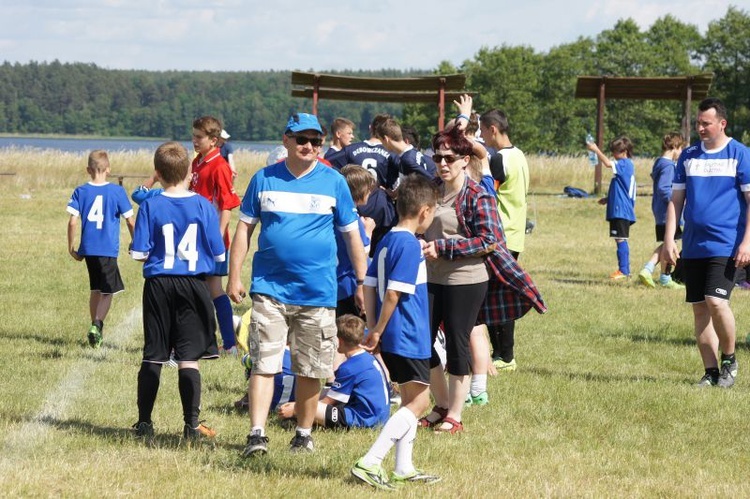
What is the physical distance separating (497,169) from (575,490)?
3.55 metres

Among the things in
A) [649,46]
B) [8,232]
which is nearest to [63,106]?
[649,46]

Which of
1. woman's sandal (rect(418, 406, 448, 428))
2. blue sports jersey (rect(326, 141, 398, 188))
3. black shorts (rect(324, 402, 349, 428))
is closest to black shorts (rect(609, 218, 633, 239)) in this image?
→ blue sports jersey (rect(326, 141, 398, 188))

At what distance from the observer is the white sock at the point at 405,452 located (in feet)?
18.4

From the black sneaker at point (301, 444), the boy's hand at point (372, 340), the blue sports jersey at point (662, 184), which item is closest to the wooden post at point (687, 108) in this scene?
the blue sports jersey at point (662, 184)

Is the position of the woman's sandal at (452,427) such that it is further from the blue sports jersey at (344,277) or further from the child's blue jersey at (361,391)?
the blue sports jersey at (344,277)

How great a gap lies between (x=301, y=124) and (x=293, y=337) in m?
1.20

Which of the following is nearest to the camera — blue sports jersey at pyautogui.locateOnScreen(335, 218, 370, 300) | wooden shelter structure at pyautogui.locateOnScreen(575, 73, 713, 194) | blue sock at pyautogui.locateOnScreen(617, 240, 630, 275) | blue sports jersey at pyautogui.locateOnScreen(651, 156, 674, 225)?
blue sports jersey at pyautogui.locateOnScreen(335, 218, 370, 300)

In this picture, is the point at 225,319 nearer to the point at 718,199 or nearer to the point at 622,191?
the point at 718,199

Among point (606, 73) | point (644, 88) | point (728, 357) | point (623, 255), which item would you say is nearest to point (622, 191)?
point (623, 255)

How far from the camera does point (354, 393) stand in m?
7.17

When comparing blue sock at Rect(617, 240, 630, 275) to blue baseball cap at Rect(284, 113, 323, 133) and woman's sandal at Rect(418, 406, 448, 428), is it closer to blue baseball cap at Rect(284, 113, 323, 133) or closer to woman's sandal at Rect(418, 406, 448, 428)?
woman's sandal at Rect(418, 406, 448, 428)

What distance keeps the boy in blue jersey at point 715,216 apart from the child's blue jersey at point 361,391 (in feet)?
9.07

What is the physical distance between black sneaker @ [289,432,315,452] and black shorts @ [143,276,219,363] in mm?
745

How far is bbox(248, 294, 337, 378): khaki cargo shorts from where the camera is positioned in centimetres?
609
